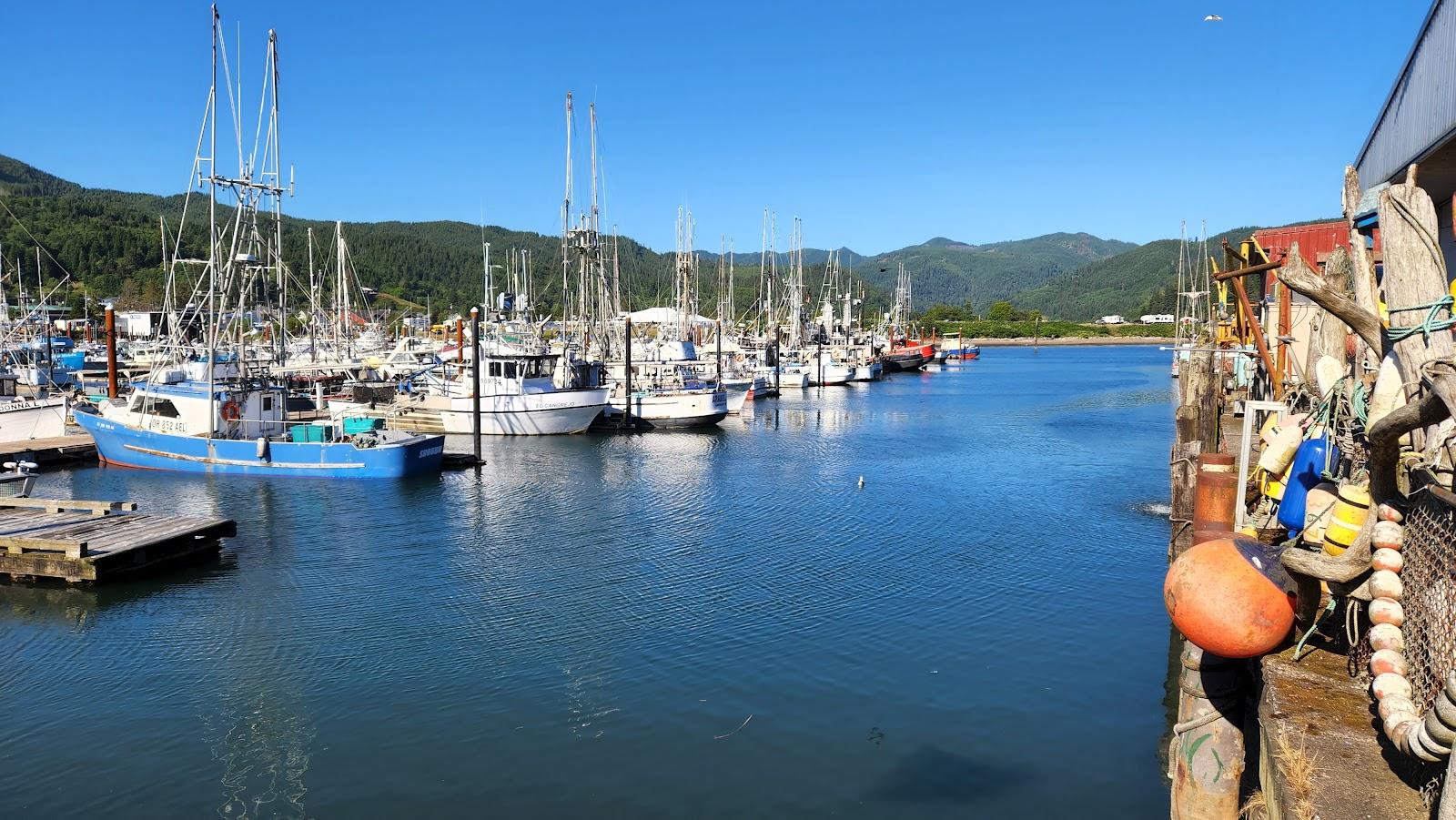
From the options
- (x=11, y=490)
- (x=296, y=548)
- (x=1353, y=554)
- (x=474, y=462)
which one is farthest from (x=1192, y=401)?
(x=11, y=490)

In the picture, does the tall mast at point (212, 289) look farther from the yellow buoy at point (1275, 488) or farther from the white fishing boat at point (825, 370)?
the white fishing boat at point (825, 370)

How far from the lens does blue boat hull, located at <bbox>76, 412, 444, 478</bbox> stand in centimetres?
2977

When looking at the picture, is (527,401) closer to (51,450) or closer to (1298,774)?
(51,450)

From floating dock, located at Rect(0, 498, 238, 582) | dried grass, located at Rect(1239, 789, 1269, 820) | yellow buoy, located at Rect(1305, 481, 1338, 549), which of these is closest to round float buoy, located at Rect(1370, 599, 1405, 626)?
yellow buoy, located at Rect(1305, 481, 1338, 549)

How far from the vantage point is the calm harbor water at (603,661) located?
11188 mm

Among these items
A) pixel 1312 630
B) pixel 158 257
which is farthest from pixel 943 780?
pixel 158 257

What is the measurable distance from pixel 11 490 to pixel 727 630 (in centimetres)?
1758

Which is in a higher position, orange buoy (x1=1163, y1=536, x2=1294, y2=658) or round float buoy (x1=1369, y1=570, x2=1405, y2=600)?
round float buoy (x1=1369, y1=570, x2=1405, y2=600)

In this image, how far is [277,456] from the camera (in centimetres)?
2994

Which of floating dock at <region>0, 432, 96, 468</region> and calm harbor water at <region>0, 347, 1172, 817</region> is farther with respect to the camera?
floating dock at <region>0, 432, 96, 468</region>

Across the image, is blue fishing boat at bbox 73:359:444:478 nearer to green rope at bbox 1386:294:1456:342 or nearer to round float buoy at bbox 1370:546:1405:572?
round float buoy at bbox 1370:546:1405:572

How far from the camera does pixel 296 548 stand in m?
21.9

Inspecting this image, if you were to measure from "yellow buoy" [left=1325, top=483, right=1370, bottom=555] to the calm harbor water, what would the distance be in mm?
4343

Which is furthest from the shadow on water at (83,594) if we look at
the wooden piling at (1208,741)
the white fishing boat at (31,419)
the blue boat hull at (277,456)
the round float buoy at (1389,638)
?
the white fishing boat at (31,419)
